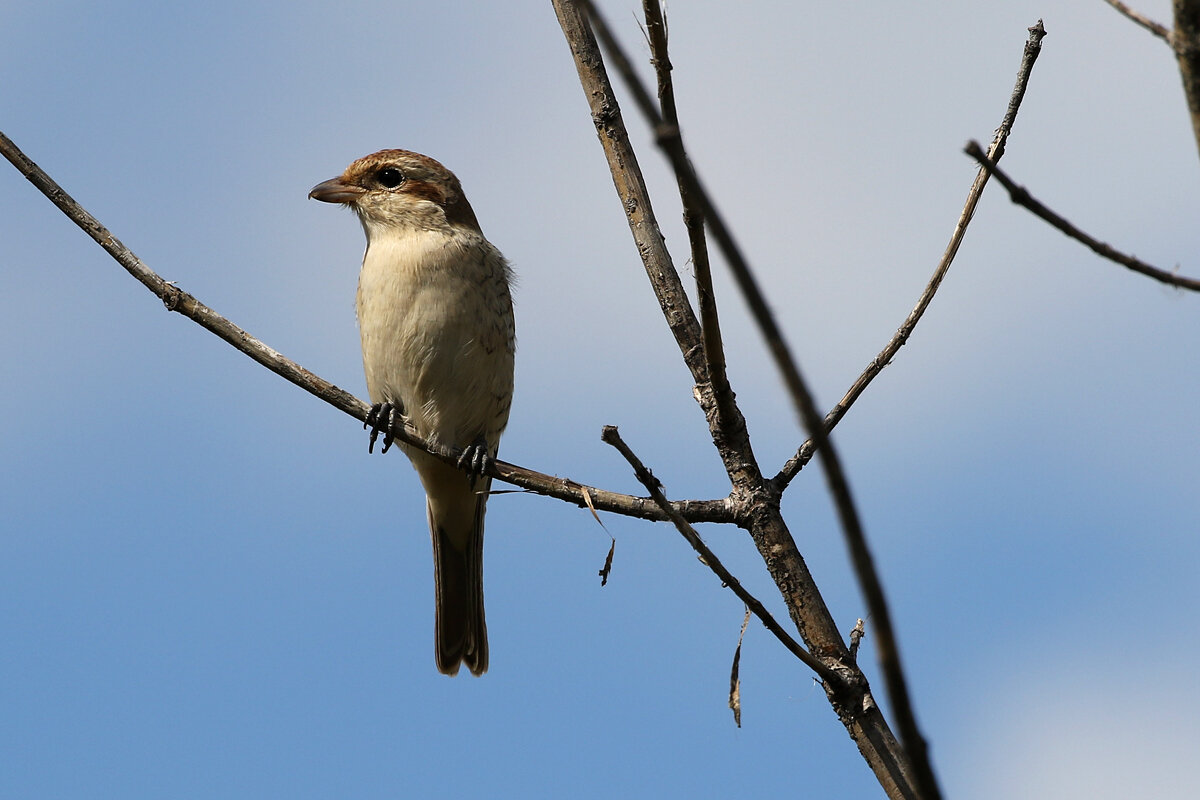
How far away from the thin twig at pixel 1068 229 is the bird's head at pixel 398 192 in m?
4.72

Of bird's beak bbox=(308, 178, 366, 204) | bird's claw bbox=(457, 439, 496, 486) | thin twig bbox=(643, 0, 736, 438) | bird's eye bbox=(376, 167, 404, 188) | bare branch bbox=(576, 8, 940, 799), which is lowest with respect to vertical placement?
bare branch bbox=(576, 8, 940, 799)

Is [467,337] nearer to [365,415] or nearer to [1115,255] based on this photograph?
[365,415]

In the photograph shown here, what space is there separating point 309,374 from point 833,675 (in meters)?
2.03

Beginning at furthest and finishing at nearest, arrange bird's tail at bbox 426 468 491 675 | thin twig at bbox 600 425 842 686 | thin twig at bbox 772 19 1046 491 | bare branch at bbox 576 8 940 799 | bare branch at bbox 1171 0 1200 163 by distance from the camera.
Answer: bird's tail at bbox 426 468 491 675 → thin twig at bbox 772 19 1046 491 → thin twig at bbox 600 425 842 686 → bare branch at bbox 1171 0 1200 163 → bare branch at bbox 576 8 940 799

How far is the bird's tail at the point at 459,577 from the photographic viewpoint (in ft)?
21.5

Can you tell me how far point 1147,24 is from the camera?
1.77 meters

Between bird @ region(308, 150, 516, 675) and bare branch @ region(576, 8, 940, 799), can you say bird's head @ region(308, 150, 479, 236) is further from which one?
bare branch @ region(576, 8, 940, 799)

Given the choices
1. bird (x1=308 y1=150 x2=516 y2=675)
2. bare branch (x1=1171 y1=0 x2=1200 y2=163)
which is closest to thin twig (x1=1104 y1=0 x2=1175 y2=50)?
bare branch (x1=1171 y1=0 x2=1200 y2=163)

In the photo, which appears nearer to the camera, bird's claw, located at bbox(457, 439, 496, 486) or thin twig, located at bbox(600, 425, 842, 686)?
thin twig, located at bbox(600, 425, 842, 686)

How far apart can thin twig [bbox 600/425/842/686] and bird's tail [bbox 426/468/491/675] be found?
3.90 meters

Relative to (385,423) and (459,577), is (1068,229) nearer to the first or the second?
(385,423)

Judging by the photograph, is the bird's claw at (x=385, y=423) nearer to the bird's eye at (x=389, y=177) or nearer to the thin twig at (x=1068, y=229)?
the bird's eye at (x=389, y=177)

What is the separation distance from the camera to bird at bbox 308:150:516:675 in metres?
5.76

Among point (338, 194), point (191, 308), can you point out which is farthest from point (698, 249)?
point (338, 194)
